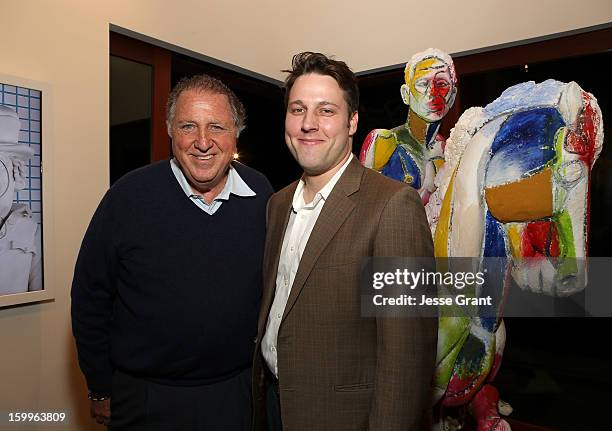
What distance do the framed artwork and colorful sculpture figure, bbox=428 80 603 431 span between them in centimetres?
167

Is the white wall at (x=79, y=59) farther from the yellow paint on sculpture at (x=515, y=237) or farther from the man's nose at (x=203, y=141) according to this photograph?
the yellow paint on sculpture at (x=515, y=237)

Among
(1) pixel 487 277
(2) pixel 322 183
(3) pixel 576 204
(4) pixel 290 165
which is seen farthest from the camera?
(4) pixel 290 165

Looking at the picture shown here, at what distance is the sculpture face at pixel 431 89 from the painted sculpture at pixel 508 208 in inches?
6.7

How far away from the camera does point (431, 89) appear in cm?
220

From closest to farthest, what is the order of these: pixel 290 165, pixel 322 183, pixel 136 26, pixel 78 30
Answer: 1. pixel 322 183
2. pixel 78 30
3. pixel 136 26
4. pixel 290 165

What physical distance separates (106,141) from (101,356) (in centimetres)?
109

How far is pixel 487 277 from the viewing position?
6.41ft

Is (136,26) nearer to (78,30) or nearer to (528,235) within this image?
(78,30)

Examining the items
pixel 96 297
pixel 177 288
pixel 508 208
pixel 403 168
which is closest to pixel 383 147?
pixel 403 168

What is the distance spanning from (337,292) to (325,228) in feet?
0.57

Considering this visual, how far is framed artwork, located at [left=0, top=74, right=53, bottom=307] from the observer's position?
1.82 meters

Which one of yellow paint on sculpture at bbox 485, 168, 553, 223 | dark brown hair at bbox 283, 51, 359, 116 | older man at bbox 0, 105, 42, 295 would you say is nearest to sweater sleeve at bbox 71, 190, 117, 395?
older man at bbox 0, 105, 42, 295

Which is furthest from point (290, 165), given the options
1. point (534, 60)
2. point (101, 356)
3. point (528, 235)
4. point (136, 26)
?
point (101, 356)

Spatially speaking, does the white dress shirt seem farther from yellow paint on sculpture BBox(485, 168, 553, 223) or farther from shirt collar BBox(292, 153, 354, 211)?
yellow paint on sculpture BBox(485, 168, 553, 223)
